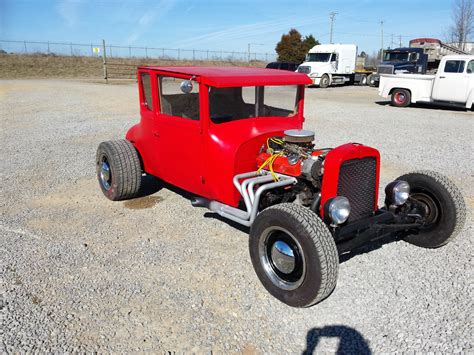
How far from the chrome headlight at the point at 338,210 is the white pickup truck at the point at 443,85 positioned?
13.2 m

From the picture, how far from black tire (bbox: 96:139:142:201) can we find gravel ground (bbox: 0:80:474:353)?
0.23 meters

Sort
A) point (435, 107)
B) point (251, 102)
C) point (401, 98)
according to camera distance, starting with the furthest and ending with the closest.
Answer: point (435, 107) → point (401, 98) → point (251, 102)

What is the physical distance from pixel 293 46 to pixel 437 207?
151 ft

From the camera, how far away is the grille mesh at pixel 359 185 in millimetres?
3428

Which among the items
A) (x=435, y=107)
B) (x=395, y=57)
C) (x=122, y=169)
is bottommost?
(x=435, y=107)

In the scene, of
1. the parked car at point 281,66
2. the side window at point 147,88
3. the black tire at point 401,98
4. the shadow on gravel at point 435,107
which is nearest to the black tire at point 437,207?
the side window at point 147,88

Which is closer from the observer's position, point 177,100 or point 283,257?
point 283,257

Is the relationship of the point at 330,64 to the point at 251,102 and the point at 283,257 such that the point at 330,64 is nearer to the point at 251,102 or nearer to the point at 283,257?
the point at 251,102

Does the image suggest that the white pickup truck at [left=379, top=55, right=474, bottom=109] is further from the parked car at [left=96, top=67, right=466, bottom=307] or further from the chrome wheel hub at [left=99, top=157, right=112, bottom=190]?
the chrome wheel hub at [left=99, top=157, right=112, bottom=190]

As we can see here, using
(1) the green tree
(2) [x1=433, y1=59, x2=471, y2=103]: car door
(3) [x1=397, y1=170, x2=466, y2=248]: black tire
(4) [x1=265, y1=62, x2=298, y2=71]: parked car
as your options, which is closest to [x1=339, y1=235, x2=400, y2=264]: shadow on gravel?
(3) [x1=397, y1=170, x2=466, y2=248]: black tire

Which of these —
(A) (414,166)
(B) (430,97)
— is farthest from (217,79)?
(B) (430,97)

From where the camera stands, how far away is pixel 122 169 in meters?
5.02

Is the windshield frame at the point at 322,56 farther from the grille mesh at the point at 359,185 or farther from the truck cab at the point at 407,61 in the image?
the grille mesh at the point at 359,185

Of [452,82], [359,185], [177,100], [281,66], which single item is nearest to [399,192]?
[359,185]
